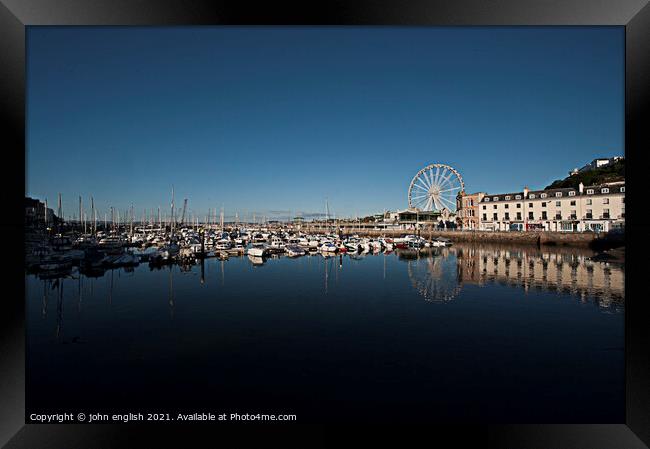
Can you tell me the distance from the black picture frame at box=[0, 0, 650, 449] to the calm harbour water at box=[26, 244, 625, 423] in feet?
4.74

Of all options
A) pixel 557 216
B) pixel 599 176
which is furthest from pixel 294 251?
pixel 599 176

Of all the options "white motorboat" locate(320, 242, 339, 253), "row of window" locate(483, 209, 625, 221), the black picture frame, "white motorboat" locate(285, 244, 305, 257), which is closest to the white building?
"row of window" locate(483, 209, 625, 221)

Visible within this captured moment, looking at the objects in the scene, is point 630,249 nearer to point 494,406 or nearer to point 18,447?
point 494,406

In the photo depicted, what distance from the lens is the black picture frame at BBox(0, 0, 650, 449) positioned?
2437 millimetres

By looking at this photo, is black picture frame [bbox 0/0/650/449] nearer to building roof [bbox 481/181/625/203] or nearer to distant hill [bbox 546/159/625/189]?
building roof [bbox 481/181/625/203]

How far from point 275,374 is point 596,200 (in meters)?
33.2

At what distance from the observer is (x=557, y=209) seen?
31641mm

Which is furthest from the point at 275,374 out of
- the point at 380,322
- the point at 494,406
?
the point at 380,322

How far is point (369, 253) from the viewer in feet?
86.0

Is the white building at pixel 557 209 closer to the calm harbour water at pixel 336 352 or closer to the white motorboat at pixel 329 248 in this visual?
the white motorboat at pixel 329 248
